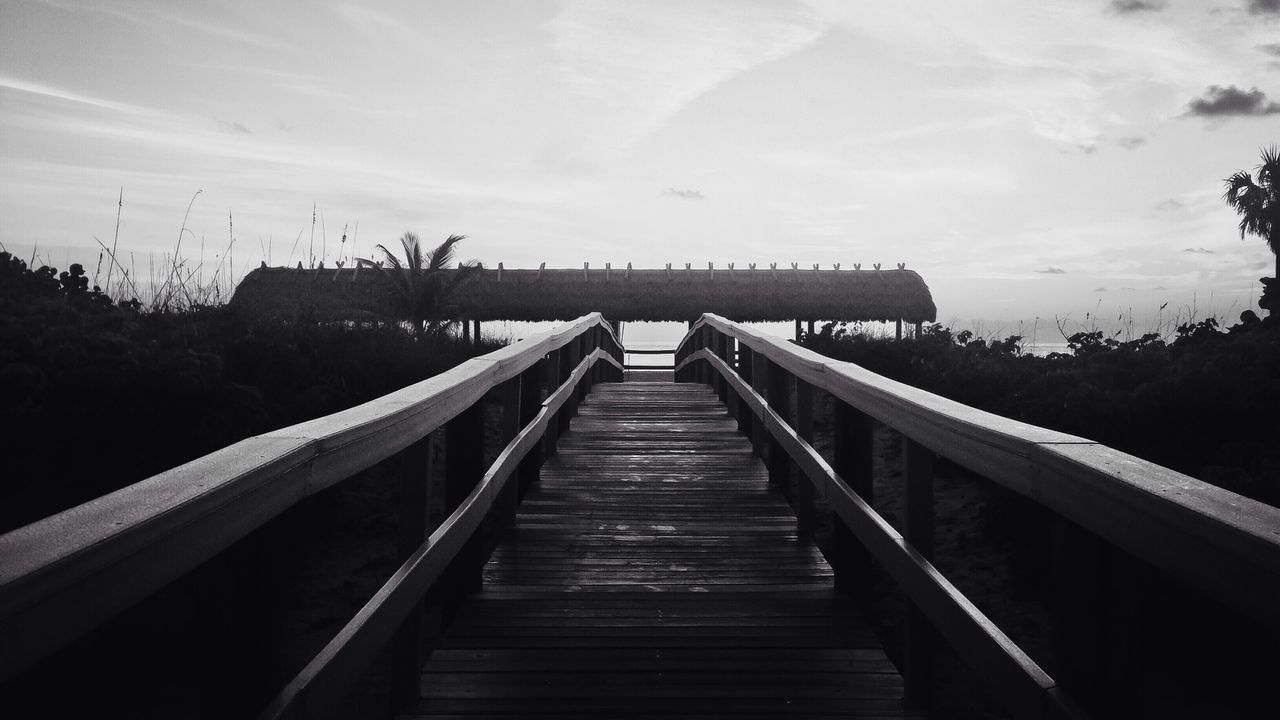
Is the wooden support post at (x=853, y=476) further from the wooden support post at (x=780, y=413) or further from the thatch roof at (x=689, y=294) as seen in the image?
the thatch roof at (x=689, y=294)

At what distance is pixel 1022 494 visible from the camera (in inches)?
79.5

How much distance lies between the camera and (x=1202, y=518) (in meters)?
1.09

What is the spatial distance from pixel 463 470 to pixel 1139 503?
2168 mm

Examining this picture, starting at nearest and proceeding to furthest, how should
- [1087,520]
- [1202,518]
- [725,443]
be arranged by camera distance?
[1202,518] → [1087,520] → [725,443]

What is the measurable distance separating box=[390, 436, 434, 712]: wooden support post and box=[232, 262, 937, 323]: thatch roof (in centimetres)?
2444

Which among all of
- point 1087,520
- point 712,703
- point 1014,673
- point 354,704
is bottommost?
point 354,704

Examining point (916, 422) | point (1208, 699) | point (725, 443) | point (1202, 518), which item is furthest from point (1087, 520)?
point (725, 443)

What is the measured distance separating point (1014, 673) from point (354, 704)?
3.15 m

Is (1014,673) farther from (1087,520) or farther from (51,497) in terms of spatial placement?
(51,497)

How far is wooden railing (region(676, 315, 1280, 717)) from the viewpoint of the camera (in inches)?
42.0

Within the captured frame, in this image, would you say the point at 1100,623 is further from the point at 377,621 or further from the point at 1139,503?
the point at 377,621

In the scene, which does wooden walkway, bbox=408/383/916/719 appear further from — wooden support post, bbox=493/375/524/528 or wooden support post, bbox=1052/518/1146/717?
wooden support post, bbox=1052/518/1146/717

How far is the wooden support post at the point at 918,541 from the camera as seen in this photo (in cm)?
230

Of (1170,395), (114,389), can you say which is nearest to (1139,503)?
(1170,395)
